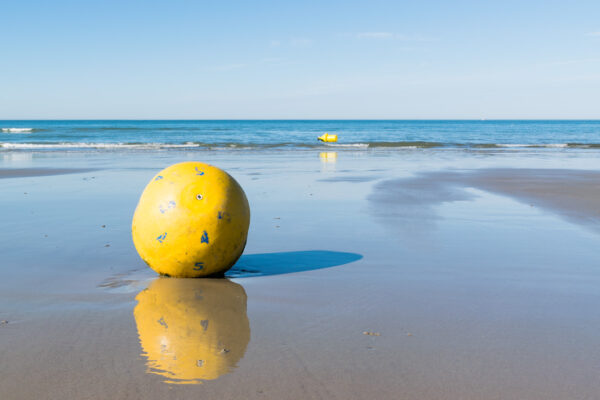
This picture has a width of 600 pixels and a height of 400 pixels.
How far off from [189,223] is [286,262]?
4.59 ft

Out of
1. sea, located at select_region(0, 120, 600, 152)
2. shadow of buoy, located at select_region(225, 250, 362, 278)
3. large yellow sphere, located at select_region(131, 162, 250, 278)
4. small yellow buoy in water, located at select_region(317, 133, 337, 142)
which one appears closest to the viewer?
large yellow sphere, located at select_region(131, 162, 250, 278)

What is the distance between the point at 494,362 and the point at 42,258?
487 cm

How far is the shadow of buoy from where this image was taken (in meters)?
5.65

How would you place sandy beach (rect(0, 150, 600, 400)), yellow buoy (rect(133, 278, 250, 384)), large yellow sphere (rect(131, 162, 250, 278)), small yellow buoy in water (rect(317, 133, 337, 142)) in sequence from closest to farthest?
sandy beach (rect(0, 150, 600, 400)) < yellow buoy (rect(133, 278, 250, 384)) < large yellow sphere (rect(131, 162, 250, 278)) < small yellow buoy in water (rect(317, 133, 337, 142))

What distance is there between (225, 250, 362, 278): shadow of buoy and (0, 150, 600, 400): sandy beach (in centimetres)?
3

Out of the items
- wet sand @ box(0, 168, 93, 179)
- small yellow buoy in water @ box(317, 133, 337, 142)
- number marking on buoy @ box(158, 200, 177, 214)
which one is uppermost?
number marking on buoy @ box(158, 200, 177, 214)

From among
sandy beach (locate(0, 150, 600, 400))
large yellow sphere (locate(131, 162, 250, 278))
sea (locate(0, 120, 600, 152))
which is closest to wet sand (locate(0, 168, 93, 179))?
sandy beach (locate(0, 150, 600, 400))

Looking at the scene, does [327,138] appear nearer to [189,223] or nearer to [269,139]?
[269,139]

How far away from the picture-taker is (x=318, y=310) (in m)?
4.40

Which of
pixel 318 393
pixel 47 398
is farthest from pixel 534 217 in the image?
pixel 47 398

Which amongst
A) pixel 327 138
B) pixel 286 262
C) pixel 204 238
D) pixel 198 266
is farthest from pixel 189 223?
pixel 327 138

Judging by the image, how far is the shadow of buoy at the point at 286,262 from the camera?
5.65 meters

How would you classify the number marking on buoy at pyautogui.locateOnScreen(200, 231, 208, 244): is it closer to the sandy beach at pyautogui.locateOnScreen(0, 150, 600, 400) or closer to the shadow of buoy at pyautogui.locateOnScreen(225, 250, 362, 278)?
the sandy beach at pyautogui.locateOnScreen(0, 150, 600, 400)

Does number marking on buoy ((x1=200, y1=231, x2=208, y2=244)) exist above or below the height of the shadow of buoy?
above
